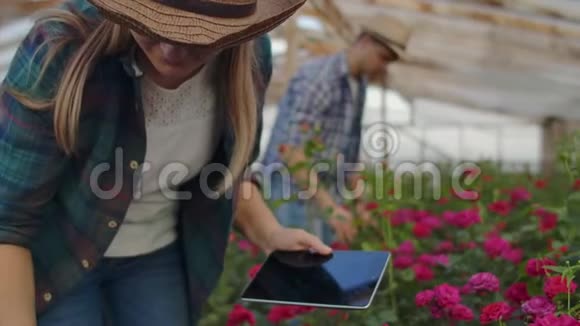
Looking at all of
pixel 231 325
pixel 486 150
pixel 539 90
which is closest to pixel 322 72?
pixel 231 325

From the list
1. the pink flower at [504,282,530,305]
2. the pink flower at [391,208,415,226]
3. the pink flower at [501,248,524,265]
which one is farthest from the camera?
the pink flower at [391,208,415,226]

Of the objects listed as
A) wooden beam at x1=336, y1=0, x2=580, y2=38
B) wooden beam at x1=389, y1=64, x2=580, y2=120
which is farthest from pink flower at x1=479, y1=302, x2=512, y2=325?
wooden beam at x1=389, y1=64, x2=580, y2=120

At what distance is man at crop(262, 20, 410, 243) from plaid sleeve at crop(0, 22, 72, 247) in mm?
1434

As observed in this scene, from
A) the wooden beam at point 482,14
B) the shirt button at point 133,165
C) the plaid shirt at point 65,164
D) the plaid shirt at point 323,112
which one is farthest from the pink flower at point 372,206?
the wooden beam at point 482,14

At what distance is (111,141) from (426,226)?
1332 millimetres

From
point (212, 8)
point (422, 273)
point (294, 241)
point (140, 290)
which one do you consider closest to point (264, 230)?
point (294, 241)

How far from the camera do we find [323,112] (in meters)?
2.70

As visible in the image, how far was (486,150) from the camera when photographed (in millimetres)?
17359

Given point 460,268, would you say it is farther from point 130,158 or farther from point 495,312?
point 130,158

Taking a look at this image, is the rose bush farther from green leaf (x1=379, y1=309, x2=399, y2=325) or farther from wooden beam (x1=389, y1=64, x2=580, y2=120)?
wooden beam (x1=389, y1=64, x2=580, y2=120)

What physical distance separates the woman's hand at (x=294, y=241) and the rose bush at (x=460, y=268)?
0.20m

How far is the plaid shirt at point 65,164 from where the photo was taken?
3.70 feet

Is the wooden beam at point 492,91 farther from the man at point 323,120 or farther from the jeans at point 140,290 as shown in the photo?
the jeans at point 140,290

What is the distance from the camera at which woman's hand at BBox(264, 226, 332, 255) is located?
4.79ft
